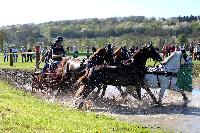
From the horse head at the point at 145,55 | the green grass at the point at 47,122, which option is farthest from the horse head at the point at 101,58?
the green grass at the point at 47,122

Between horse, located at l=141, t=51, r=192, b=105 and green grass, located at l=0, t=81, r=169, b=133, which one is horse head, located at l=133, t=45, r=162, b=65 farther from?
green grass, located at l=0, t=81, r=169, b=133

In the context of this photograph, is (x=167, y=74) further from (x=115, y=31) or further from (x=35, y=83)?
(x=115, y=31)

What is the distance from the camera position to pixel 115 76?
18.0m

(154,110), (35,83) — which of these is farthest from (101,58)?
(35,83)

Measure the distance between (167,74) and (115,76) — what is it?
2.11 meters

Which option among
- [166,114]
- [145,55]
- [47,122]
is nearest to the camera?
[47,122]

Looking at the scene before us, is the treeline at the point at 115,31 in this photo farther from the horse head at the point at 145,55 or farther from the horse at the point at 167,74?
the horse head at the point at 145,55

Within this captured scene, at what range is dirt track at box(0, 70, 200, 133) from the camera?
14.6m

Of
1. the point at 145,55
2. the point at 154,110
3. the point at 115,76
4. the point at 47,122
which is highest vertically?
the point at 145,55

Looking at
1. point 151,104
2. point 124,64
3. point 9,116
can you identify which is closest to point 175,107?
point 151,104

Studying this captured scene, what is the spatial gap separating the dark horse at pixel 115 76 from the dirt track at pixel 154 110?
2.66ft

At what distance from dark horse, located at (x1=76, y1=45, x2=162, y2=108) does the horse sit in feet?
1.40

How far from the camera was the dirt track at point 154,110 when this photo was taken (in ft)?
47.9

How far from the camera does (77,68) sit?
19.3 meters
